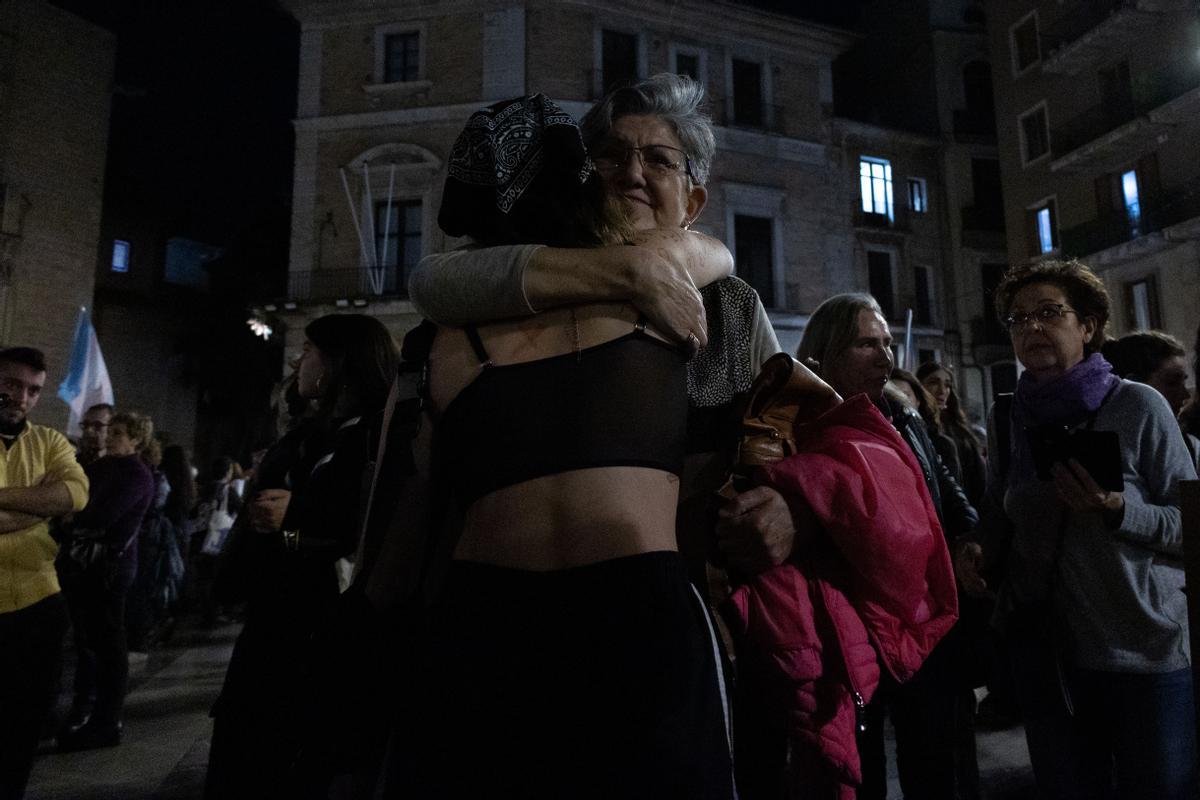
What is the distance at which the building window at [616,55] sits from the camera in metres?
18.5

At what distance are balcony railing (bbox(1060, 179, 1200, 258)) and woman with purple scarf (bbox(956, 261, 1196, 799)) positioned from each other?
14807mm

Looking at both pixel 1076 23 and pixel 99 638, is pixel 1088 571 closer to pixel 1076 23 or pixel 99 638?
pixel 99 638

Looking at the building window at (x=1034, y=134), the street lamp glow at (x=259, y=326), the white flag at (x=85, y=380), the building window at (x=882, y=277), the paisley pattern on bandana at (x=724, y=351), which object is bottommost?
the paisley pattern on bandana at (x=724, y=351)

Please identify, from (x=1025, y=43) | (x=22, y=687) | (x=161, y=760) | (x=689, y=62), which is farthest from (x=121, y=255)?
(x=1025, y=43)

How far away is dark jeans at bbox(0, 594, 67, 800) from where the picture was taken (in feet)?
10.3

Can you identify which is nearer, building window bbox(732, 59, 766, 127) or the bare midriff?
the bare midriff

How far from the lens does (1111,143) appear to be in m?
17.4

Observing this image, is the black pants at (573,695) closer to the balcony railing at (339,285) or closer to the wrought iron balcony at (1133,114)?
the balcony railing at (339,285)

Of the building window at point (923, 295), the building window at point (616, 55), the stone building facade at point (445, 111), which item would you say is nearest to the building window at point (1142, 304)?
the building window at point (923, 295)

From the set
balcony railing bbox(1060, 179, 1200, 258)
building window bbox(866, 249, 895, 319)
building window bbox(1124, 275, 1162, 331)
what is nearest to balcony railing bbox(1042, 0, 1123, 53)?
balcony railing bbox(1060, 179, 1200, 258)

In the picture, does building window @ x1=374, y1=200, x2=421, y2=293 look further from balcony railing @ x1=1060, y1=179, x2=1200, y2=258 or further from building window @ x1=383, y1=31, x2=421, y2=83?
balcony railing @ x1=1060, y1=179, x2=1200, y2=258

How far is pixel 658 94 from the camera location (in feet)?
5.55

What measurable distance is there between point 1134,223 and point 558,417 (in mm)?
20194

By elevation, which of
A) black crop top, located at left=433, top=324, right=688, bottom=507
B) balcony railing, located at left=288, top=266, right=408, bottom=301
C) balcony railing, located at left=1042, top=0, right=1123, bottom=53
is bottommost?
black crop top, located at left=433, top=324, right=688, bottom=507
